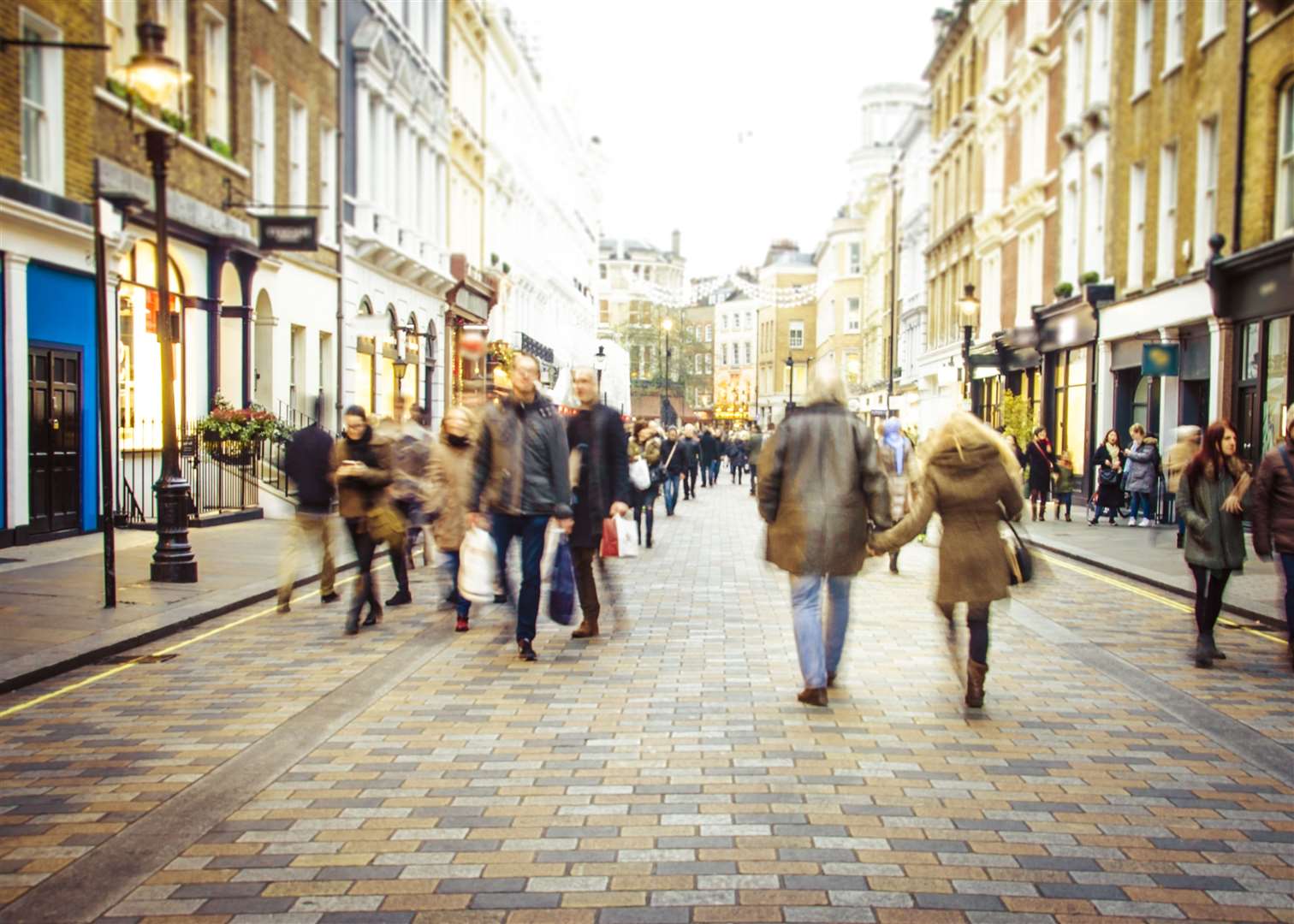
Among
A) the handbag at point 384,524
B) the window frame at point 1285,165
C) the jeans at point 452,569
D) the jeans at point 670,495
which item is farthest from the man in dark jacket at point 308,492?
the window frame at point 1285,165

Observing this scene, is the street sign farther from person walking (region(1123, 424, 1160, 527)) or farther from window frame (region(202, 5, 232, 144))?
person walking (region(1123, 424, 1160, 527))

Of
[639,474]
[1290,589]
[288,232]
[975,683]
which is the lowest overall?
[975,683]

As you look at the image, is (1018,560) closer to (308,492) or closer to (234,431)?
(308,492)

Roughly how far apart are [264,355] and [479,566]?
15.9 meters

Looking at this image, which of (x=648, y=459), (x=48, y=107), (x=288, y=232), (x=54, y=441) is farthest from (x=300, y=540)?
(x=288, y=232)

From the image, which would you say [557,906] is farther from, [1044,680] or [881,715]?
[1044,680]

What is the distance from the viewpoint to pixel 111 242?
16500 mm

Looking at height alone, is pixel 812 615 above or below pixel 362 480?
below

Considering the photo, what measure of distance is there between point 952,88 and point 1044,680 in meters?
39.6

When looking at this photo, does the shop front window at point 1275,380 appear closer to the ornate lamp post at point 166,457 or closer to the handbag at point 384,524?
the handbag at point 384,524

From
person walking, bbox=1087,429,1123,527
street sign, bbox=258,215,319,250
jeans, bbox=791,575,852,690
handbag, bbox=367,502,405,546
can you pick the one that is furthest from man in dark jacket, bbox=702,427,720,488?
jeans, bbox=791,575,852,690

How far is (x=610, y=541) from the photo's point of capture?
443 inches

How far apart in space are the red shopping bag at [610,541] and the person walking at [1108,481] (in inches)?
525

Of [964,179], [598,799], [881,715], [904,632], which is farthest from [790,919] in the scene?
[964,179]
